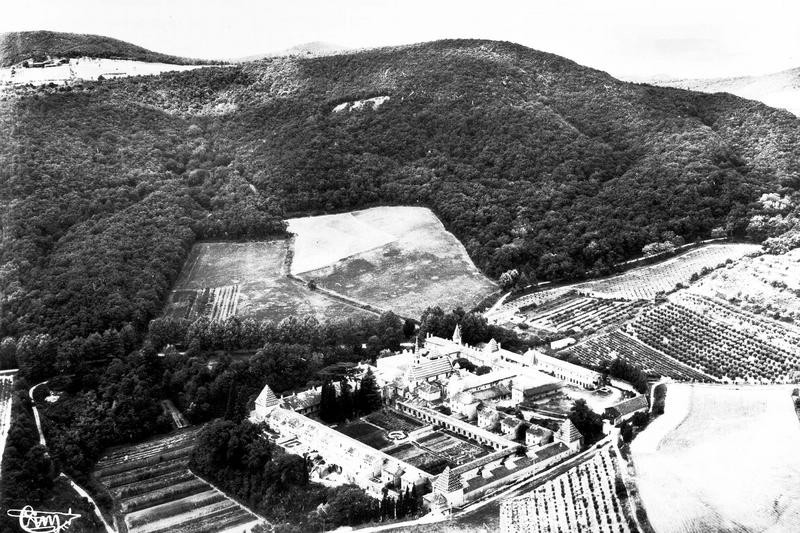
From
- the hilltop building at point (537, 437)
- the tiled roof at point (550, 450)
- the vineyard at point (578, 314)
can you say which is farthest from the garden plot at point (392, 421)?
the vineyard at point (578, 314)

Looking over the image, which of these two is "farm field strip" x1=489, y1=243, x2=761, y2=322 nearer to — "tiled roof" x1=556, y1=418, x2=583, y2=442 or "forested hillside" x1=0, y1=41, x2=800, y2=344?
"forested hillside" x1=0, y1=41, x2=800, y2=344

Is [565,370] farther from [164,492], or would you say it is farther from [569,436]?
[164,492]

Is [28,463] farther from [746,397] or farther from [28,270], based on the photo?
[746,397]

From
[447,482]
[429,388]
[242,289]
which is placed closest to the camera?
[447,482]

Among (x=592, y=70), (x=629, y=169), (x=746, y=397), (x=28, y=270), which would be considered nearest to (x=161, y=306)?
(x=28, y=270)

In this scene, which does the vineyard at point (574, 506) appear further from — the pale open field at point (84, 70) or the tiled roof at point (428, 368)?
the pale open field at point (84, 70)

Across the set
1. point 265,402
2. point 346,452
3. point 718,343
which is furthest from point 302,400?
point 718,343

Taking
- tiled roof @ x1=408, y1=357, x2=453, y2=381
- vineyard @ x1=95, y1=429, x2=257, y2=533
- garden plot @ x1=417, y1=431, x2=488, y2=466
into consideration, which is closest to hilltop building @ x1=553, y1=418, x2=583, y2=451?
garden plot @ x1=417, y1=431, x2=488, y2=466
